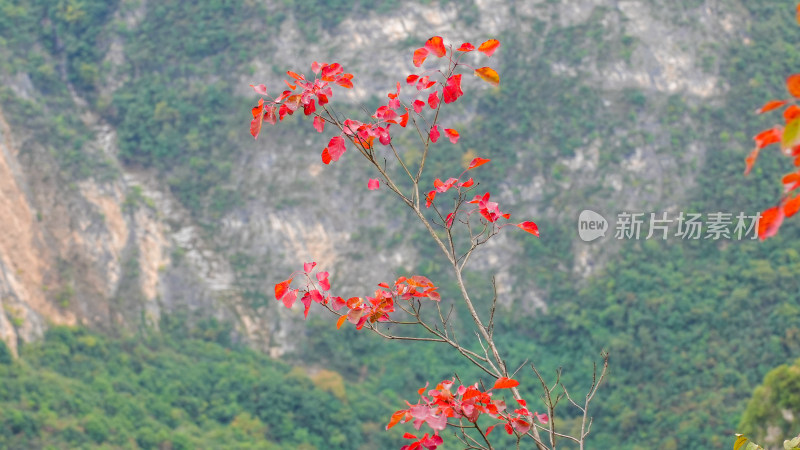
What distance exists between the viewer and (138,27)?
2861 cm

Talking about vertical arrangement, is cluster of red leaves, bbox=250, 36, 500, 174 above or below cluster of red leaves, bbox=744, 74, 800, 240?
above

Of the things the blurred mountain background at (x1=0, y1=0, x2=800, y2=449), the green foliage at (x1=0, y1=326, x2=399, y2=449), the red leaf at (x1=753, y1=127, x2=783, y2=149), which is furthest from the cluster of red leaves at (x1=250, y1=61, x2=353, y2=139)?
the blurred mountain background at (x1=0, y1=0, x2=800, y2=449)

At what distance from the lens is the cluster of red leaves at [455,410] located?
3.00m

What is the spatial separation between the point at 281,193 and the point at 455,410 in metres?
23.9

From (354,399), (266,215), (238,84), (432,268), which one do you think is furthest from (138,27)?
(354,399)

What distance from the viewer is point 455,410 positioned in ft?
10.4

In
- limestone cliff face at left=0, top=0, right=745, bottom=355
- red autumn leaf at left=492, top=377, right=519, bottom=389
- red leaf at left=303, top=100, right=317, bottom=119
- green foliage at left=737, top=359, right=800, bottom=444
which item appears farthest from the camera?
limestone cliff face at left=0, top=0, right=745, bottom=355

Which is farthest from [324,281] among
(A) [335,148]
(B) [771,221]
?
(B) [771,221]

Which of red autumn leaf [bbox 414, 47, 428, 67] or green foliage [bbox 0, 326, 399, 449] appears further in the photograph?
green foliage [bbox 0, 326, 399, 449]

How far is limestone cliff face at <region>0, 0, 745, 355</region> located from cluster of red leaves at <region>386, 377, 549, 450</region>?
2086cm

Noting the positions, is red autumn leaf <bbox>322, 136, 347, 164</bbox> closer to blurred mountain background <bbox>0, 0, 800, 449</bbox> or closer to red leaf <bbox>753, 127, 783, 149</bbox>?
red leaf <bbox>753, 127, 783, 149</bbox>

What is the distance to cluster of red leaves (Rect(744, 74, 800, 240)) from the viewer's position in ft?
7.18

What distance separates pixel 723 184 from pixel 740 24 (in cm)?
494

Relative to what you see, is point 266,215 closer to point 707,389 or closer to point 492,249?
point 492,249
